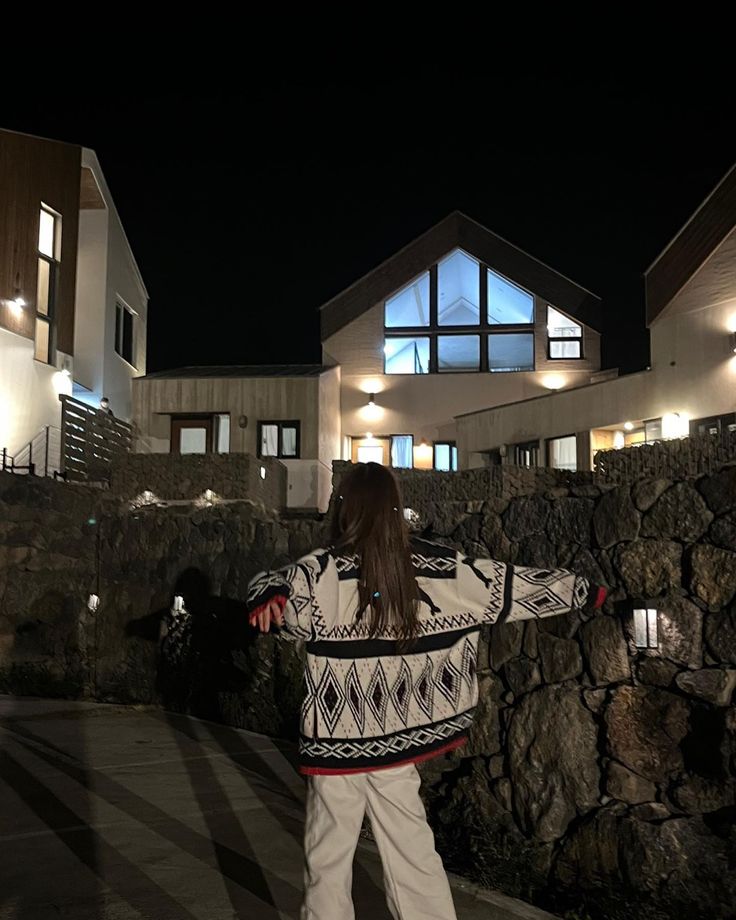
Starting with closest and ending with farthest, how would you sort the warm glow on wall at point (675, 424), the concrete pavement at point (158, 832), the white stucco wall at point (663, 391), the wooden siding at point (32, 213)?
the concrete pavement at point (158, 832)
the white stucco wall at point (663, 391)
the warm glow on wall at point (675, 424)
the wooden siding at point (32, 213)

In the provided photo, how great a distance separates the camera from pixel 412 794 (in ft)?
10.8

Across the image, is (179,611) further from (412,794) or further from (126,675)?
(412,794)

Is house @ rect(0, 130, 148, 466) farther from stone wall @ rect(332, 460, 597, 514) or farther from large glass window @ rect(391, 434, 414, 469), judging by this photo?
stone wall @ rect(332, 460, 597, 514)

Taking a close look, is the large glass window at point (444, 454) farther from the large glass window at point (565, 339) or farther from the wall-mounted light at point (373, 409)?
the large glass window at point (565, 339)

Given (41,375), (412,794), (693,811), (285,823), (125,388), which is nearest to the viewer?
(412,794)

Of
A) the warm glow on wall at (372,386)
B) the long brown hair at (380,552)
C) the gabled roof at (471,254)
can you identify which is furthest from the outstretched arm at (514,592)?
the gabled roof at (471,254)

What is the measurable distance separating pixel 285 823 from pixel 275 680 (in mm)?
3399

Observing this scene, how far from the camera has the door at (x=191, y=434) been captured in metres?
25.6

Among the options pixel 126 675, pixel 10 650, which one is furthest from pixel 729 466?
pixel 10 650

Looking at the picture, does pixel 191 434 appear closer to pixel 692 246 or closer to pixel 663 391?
pixel 663 391

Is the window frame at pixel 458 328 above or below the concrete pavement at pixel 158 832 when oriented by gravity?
above

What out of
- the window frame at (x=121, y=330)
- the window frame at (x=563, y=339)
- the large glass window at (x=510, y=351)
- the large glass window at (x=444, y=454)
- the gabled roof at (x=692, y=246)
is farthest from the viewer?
the large glass window at (x=510, y=351)

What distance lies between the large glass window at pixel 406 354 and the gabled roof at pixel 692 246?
714cm

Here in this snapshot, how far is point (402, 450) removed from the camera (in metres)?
26.8
